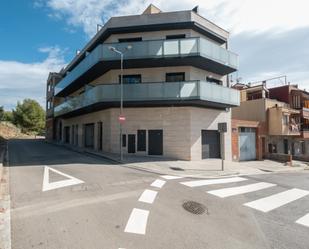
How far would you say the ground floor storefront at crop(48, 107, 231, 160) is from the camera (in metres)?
17.2

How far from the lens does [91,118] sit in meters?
22.8

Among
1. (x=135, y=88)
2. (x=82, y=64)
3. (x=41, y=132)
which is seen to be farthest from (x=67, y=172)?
(x=41, y=132)

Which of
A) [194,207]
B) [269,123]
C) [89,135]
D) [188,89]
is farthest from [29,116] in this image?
[194,207]

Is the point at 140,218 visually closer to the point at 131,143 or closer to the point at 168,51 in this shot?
the point at 131,143

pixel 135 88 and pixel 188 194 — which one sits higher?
pixel 135 88

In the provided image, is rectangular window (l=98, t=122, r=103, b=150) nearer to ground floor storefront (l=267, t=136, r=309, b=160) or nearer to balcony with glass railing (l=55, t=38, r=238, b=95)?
balcony with glass railing (l=55, t=38, r=238, b=95)

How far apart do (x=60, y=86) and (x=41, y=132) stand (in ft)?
130

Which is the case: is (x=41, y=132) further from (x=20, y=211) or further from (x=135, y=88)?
(x=20, y=211)

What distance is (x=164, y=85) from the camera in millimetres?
16016

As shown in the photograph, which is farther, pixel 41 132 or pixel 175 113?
pixel 41 132

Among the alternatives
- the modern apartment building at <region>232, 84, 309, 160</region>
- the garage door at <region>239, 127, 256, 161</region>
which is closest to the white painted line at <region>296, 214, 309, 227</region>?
the modern apartment building at <region>232, 84, 309, 160</region>

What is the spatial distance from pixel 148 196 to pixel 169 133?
1032 cm

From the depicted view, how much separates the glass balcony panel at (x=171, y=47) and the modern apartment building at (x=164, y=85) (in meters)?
0.07

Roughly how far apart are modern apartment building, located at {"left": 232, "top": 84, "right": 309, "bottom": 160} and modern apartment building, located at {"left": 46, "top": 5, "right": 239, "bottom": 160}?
296cm
